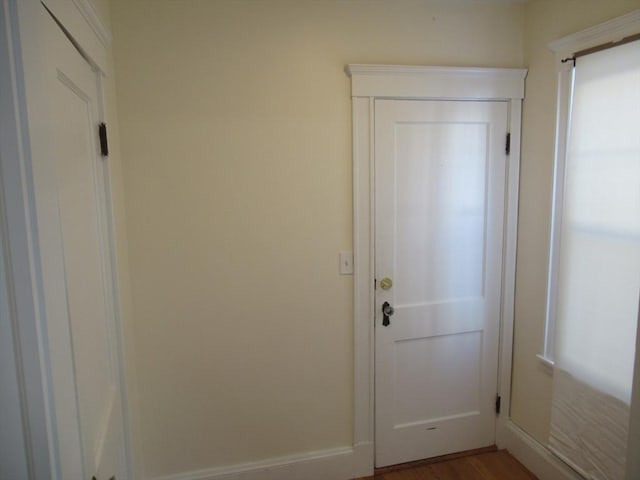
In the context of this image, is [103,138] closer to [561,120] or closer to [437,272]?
[437,272]

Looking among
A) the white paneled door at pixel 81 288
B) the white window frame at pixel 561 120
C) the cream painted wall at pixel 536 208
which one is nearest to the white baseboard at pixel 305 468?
the white paneled door at pixel 81 288

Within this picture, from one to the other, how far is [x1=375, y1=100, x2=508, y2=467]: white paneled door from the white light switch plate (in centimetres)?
15

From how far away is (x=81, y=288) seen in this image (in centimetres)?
110

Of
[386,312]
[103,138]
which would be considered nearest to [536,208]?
[386,312]

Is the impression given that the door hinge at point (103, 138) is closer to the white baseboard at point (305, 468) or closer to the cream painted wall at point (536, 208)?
the white baseboard at point (305, 468)

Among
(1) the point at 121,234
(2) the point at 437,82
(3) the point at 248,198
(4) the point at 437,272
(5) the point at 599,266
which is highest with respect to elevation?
(2) the point at 437,82

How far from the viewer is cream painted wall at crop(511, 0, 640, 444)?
194 centimetres

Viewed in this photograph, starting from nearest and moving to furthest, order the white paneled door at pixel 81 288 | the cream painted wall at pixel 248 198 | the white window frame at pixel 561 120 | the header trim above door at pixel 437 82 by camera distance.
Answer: the white paneled door at pixel 81 288 → the white window frame at pixel 561 120 → the cream painted wall at pixel 248 198 → the header trim above door at pixel 437 82

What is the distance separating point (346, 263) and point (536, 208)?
1.08 m

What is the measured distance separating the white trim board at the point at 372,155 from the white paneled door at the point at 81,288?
1154 mm

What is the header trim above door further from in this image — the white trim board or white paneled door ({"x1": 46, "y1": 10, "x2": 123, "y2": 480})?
white paneled door ({"x1": 46, "y1": 10, "x2": 123, "y2": 480})

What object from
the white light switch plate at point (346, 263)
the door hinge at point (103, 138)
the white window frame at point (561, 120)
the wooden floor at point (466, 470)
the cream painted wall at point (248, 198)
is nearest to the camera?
the door hinge at point (103, 138)

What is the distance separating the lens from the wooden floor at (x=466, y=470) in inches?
84.4

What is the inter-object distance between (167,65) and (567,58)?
6.13 feet
